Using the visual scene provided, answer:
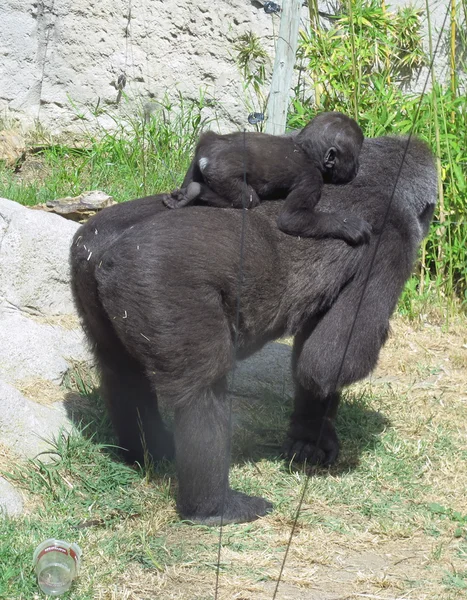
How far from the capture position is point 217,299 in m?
3.29

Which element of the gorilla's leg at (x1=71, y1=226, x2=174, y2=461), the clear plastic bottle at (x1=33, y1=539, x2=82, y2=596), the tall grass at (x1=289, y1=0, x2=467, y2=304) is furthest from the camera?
the tall grass at (x1=289, y1=0, x2=467, y2=304)

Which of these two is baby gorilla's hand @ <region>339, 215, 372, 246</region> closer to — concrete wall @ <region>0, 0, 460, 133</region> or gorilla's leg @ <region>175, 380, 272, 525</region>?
gorilla's leg @ <region>175, 380, 272, 525</region>

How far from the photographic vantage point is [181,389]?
326 cm

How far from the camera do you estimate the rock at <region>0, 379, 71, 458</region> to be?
3666 millimetres

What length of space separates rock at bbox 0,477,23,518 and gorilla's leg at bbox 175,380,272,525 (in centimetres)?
68

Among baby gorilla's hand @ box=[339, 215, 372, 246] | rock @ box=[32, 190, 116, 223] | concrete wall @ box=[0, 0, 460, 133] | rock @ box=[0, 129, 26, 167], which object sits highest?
concrete wall @ box=[0, 0, 460, 133]

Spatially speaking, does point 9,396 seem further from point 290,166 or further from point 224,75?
point 224,75

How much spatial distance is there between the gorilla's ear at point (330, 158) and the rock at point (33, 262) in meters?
1.87

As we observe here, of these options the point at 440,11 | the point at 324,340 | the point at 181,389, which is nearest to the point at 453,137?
the point at 440,11

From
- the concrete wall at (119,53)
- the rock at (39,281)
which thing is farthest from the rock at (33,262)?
the concrete wall at (119,53)

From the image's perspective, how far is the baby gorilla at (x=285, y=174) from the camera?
11.4ft

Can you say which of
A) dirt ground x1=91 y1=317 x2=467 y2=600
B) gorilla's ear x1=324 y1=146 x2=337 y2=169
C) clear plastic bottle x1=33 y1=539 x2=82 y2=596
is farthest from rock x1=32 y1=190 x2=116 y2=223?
clear plastic bottle x1=33 y1=539 x2=82 y2=596

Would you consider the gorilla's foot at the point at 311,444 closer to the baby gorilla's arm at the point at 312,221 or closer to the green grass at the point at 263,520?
the green grass at the point at 263,520

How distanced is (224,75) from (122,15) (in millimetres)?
1051
